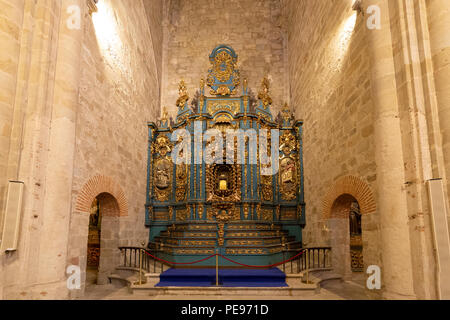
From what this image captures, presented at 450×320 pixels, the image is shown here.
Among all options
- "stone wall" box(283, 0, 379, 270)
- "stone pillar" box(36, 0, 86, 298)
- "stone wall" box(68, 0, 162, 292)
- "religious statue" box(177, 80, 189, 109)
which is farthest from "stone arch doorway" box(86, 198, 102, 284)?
"stone wall" box(283, 0, 379, 270)

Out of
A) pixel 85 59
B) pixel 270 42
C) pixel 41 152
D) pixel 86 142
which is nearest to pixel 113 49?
pixel 85 59

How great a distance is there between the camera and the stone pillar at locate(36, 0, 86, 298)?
462cm

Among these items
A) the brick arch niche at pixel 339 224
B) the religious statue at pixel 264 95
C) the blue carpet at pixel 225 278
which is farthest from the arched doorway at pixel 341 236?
the religious statue at pixel 264 95

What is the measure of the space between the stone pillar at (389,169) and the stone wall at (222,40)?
838 centimetres

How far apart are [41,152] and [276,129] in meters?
8.38

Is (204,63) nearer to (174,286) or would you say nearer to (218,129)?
(218,129)

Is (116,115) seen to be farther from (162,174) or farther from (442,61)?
(442,61)

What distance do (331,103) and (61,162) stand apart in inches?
250

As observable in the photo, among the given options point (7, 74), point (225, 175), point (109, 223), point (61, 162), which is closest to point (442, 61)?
point (61, 162)

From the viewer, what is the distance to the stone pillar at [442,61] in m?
4.23

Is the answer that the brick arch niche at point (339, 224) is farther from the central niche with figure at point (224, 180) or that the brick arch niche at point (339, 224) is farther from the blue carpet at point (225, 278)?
the central niche with figure at point (224, 180)

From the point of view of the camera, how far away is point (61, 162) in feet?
16.0

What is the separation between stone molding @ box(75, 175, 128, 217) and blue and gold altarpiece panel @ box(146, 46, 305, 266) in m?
2.02

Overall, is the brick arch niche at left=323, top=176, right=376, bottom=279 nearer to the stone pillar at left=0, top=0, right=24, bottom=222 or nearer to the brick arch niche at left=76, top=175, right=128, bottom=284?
the brick arch niche at left=76, top=175, right=128, bottom=284
